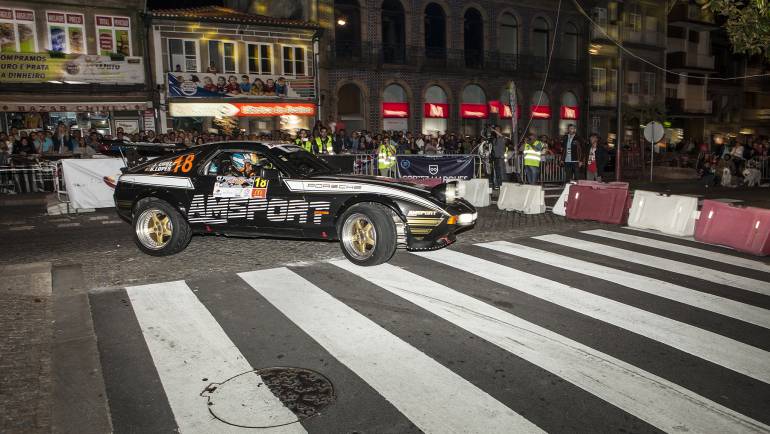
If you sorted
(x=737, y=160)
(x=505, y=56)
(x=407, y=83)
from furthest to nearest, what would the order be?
(x=505, y=56) → (x=407, y=83) → (x=737, y=160)

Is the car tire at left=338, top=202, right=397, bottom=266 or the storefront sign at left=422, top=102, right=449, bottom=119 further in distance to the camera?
the storefront sign at left=422, top=102, right=449, bottom=119

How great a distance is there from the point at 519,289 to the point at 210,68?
22846mm

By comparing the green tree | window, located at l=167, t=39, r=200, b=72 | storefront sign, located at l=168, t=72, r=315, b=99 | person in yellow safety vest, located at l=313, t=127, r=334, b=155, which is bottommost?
person in yellow safety vest, located at l=313, t=127, r=334, b=155

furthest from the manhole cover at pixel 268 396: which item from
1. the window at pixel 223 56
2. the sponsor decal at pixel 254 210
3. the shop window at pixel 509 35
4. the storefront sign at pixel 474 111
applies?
the shop window at pixel 509 35

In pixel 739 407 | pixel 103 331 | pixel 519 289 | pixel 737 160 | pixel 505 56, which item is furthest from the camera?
pixel 505 56

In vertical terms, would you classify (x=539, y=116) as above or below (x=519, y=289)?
above

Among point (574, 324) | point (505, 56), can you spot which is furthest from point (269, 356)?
point (505, 56)

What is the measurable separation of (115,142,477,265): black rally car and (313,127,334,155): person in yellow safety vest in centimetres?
815

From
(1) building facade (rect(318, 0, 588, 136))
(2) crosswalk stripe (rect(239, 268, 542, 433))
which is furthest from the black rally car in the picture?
(1) building facade (rect(318, 0, 588, 136))

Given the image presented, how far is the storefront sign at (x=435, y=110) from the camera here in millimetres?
32812

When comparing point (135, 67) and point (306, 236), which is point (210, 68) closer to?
point (135, 67)

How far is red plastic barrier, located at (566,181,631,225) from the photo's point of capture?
1101 centimetres

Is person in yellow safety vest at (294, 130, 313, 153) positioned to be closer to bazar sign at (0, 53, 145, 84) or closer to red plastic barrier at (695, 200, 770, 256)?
red plastic barrier at (695, 200, 770, 256)

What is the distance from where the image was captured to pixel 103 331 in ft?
16.6
